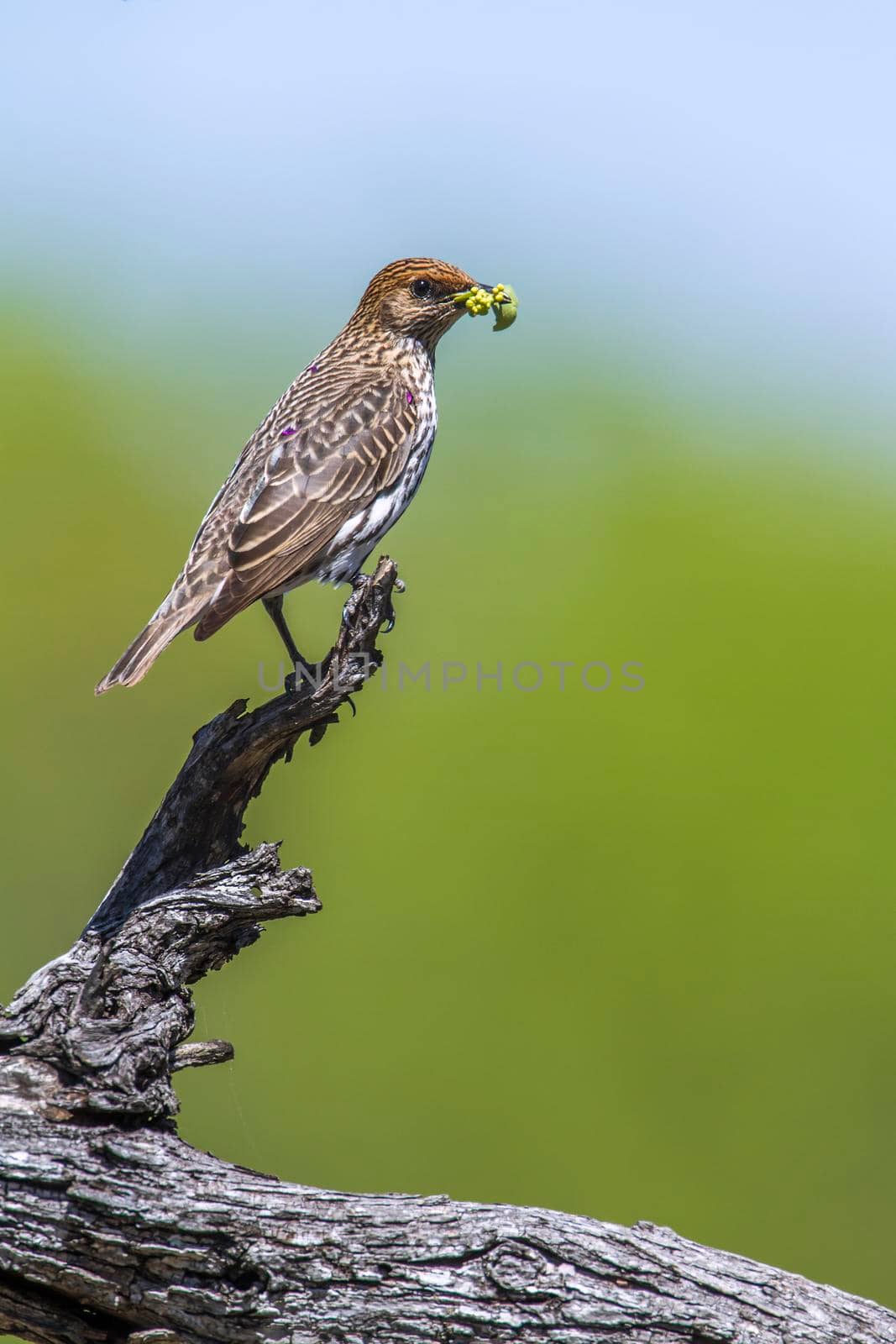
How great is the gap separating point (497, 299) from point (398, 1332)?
5.36 metres

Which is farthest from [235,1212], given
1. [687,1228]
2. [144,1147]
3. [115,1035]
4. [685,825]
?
[685,825]

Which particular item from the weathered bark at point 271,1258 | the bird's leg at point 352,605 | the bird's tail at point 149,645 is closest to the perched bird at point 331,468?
the bird's tail at point 149,645

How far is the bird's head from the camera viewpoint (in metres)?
7.50

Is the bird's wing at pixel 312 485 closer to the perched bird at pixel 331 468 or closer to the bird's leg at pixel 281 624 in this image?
the perched bird at pixel 331 468

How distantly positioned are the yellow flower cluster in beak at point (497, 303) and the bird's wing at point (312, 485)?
80 cm

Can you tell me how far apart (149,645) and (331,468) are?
1422mm

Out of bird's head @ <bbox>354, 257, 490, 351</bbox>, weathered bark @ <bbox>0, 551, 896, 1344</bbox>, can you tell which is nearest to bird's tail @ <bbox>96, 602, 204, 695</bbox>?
weathered bark @ <bbox>0, 551, 896, 1344</bbox>

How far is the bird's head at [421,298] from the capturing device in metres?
7.50

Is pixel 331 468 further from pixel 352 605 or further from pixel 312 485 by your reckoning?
pixel 352 605

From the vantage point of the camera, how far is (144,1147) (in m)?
3.96

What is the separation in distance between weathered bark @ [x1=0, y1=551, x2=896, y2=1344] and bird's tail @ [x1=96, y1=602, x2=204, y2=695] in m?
1.51

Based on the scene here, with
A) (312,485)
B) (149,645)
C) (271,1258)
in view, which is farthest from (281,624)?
(271,1258)

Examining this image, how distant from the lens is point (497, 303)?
23.9 feet

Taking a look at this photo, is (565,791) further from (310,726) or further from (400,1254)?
(400,1254)
